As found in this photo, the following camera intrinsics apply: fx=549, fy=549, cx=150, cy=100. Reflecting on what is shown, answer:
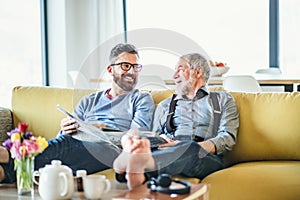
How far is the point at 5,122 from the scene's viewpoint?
10.3ft

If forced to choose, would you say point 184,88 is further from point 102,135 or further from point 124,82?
→ point 102,135

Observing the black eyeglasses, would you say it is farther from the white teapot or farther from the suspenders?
the white teapot

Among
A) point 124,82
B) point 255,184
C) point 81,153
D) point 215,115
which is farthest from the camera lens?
point 124,82

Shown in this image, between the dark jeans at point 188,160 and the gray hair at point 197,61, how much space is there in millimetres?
493

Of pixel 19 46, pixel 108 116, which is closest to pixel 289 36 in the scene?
pixel 19 46

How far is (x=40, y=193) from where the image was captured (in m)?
1.98

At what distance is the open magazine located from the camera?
264 cm

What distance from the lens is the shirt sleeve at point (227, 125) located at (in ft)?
9.06

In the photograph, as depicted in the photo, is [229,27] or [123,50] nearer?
[123,50]

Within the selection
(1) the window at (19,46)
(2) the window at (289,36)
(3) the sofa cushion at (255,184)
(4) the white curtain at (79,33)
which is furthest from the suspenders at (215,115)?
(2) the window at (289,36)

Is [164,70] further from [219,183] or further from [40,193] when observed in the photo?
[40,193]

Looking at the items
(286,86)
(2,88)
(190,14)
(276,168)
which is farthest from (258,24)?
(276,168)

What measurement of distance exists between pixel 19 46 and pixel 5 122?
2084mm

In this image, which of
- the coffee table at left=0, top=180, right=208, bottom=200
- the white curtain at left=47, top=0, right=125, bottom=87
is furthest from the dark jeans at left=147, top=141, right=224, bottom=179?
the white curtain at left=47, top=0, right=125, bottom=87
